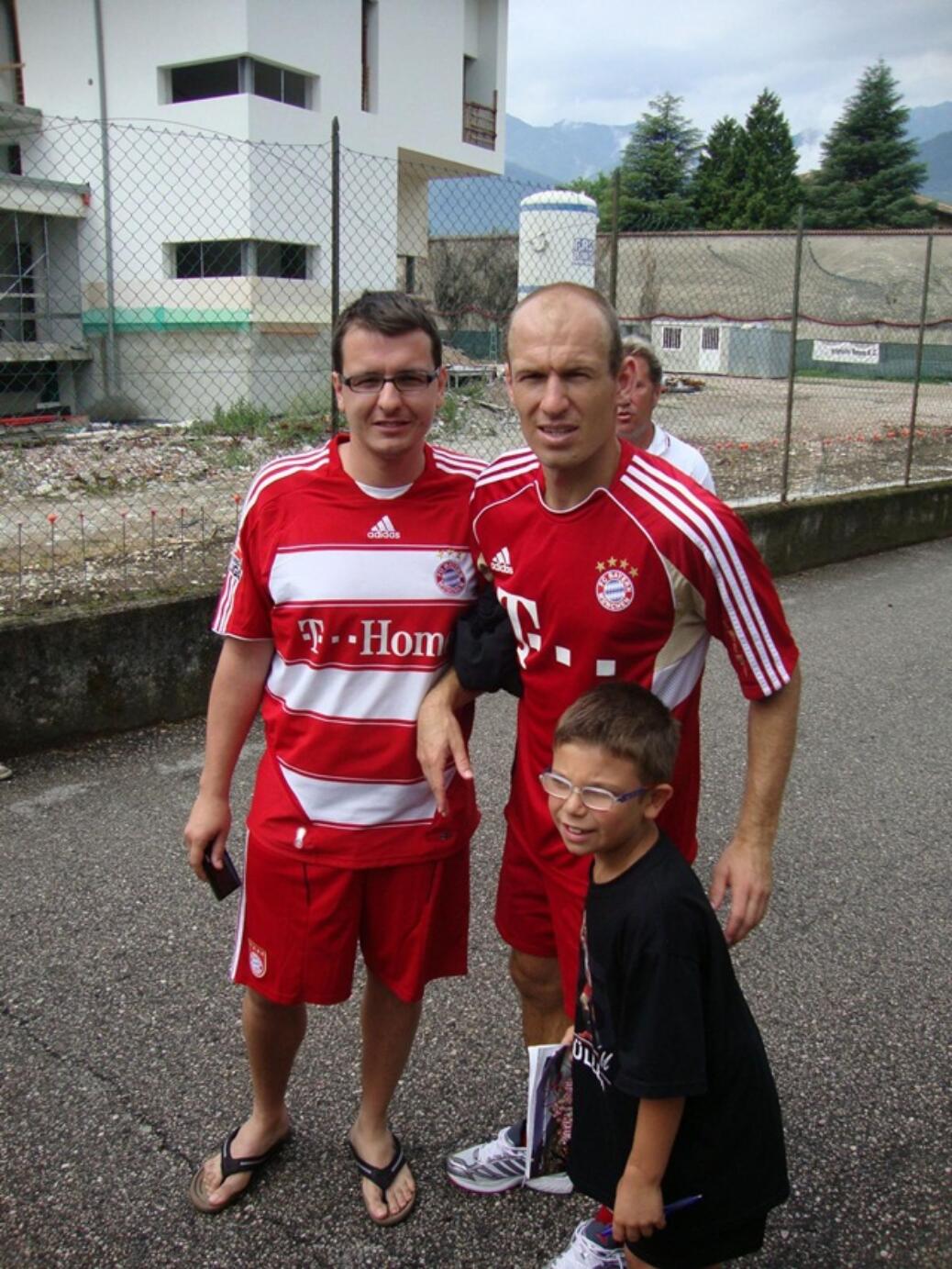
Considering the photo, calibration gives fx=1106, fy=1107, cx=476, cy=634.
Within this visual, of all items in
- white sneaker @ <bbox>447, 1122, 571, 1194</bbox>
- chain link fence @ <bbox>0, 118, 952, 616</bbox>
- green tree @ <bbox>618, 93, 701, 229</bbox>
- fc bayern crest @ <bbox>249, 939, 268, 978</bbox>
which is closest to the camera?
fc bayern crest @ <bbox>249, 939, 268, 978</bbox>

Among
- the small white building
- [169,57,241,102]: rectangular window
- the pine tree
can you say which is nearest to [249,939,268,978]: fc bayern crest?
[169,57,241,102]: rectangular window

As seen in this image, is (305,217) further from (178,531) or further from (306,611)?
(306,611)

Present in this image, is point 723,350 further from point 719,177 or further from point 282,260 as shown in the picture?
point 719,177

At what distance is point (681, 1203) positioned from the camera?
1.88m

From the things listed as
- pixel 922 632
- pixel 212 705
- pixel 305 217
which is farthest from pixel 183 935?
pixel 305 217

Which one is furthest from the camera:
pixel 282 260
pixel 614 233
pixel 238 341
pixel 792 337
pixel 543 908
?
pixel 282 260

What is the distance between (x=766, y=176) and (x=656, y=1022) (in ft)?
212

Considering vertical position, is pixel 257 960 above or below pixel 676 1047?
below

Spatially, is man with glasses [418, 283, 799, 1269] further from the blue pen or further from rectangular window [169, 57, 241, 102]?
rectangular window [169, 57, 241, 102]

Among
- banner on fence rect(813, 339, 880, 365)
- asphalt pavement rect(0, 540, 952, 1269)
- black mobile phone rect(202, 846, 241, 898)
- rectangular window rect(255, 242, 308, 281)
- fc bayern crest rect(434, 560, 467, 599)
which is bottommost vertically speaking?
asphalt pavement rect(0, 540, 952, 1269)

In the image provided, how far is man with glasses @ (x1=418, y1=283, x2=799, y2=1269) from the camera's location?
2.03m

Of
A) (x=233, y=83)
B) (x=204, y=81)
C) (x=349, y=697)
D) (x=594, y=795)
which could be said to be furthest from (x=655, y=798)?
(x=204, y=81)

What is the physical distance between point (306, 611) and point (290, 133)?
23.6 metres

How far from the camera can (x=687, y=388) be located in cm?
2892
